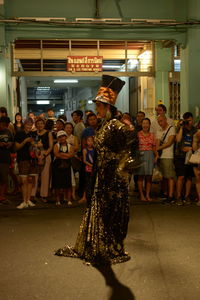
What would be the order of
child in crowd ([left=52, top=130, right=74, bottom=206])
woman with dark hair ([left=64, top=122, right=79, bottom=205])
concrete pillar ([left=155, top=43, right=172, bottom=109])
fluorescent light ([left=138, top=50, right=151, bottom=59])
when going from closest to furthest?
child in crowd ([left=52, top=130, right=74, bottom=206]) → woman with dark hair ([left=64, top=122, right=79, bottom=205]) → concrete pillar ([left=155, top=43, right=172, bottom=109]) → fluorescent light ([left=138, top=50, right=151, bottom=59])

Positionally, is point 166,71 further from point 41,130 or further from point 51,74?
point 41,130

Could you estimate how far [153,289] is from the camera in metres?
4.18

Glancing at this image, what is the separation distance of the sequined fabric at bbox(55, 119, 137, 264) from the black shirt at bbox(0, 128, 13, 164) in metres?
3.92

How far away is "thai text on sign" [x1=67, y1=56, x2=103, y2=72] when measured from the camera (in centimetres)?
1438

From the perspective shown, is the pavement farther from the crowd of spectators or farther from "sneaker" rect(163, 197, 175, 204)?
the crowd of spectators

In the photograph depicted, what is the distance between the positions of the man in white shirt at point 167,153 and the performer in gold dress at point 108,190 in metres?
3.91

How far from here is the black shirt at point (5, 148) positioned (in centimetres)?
829

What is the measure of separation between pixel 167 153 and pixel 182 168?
1.47 ft

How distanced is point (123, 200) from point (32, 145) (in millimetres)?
3987

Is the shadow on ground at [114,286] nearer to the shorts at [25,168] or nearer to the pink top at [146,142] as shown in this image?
the shorts at [25,168]

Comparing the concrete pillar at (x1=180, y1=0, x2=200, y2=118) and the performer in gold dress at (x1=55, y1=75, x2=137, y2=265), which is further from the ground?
the concrete pillar at (x1=180, y1=0, x2=200, y2=118)

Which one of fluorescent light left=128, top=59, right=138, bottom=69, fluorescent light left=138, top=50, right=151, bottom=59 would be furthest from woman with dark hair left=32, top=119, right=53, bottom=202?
fluorescent light left=128, top=59, right=138, bottom=69

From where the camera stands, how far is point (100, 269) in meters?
4.71

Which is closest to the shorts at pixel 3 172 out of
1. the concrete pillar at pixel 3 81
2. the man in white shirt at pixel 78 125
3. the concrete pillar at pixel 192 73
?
the man in white shirt at pixel 78 125
